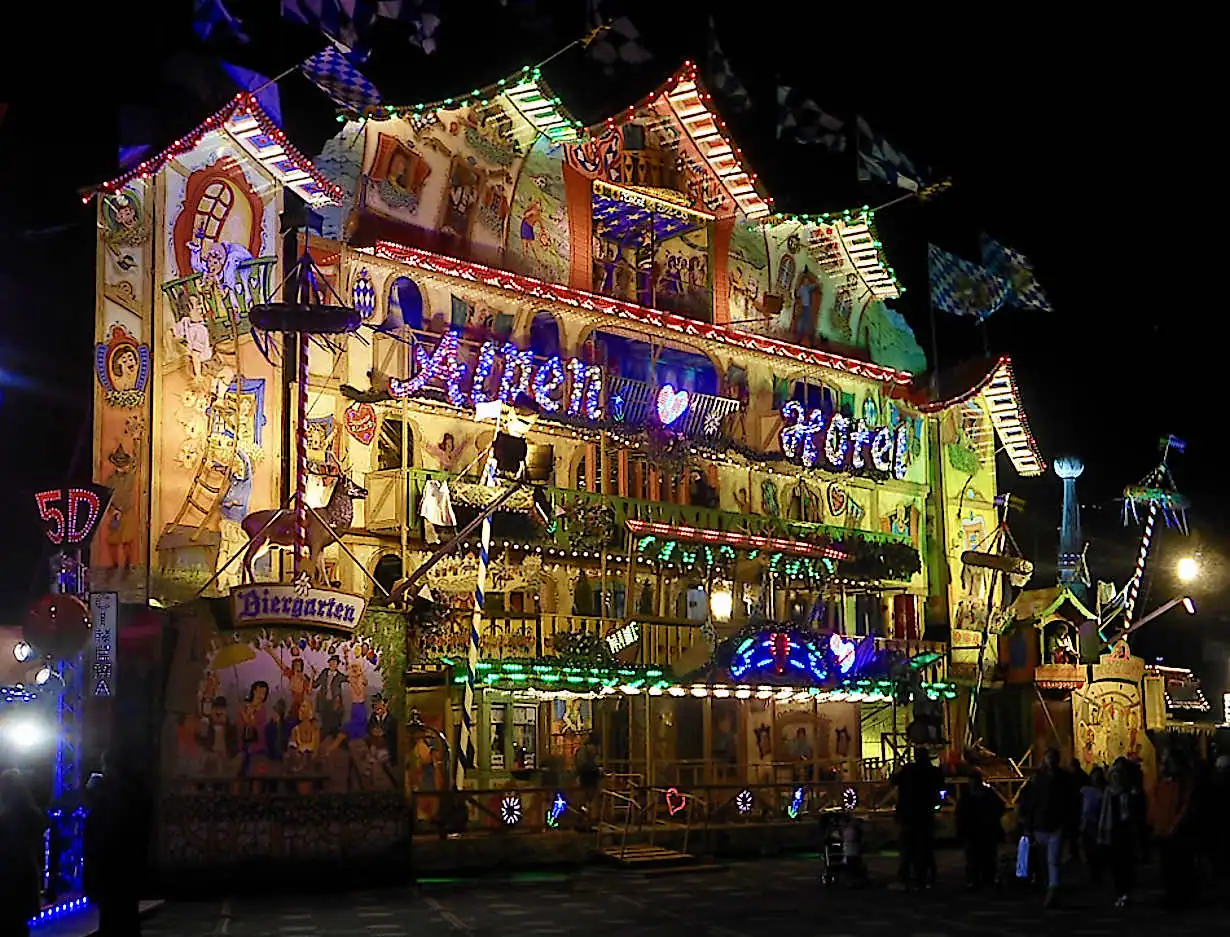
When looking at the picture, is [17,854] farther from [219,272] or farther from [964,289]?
[964,289]

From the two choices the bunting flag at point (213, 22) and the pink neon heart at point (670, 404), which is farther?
the pink neon heart at point (670, 404)

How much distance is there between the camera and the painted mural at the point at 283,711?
23.0 meters

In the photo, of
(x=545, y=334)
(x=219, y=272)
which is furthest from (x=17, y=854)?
(x=545, y=334)

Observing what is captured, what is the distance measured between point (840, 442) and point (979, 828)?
16.7 m

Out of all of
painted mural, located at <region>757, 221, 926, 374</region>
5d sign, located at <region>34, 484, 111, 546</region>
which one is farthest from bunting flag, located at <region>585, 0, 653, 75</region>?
5d sign, located at <region>34, 484, 111, 546</region>

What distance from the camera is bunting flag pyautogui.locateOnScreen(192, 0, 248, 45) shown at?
28.4 m

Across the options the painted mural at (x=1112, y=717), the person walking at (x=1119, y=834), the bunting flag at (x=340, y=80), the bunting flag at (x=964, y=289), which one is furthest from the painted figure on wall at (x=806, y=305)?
the person walking at (x=1119, y=834)

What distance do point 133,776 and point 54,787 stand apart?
851cm

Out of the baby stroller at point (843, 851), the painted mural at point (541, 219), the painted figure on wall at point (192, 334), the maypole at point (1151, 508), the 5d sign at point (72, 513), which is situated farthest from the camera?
the maypole at point (1151, 508)

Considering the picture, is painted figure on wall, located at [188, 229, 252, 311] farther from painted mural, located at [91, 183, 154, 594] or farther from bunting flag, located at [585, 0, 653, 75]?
bunting flag, located at [585, 0, 653, 75]

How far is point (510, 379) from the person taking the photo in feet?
102

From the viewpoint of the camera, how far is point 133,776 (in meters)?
14.4

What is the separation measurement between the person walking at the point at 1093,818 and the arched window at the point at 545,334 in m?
14.6

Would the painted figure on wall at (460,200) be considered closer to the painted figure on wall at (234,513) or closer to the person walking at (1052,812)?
the painted figure on wall at (234,513)
